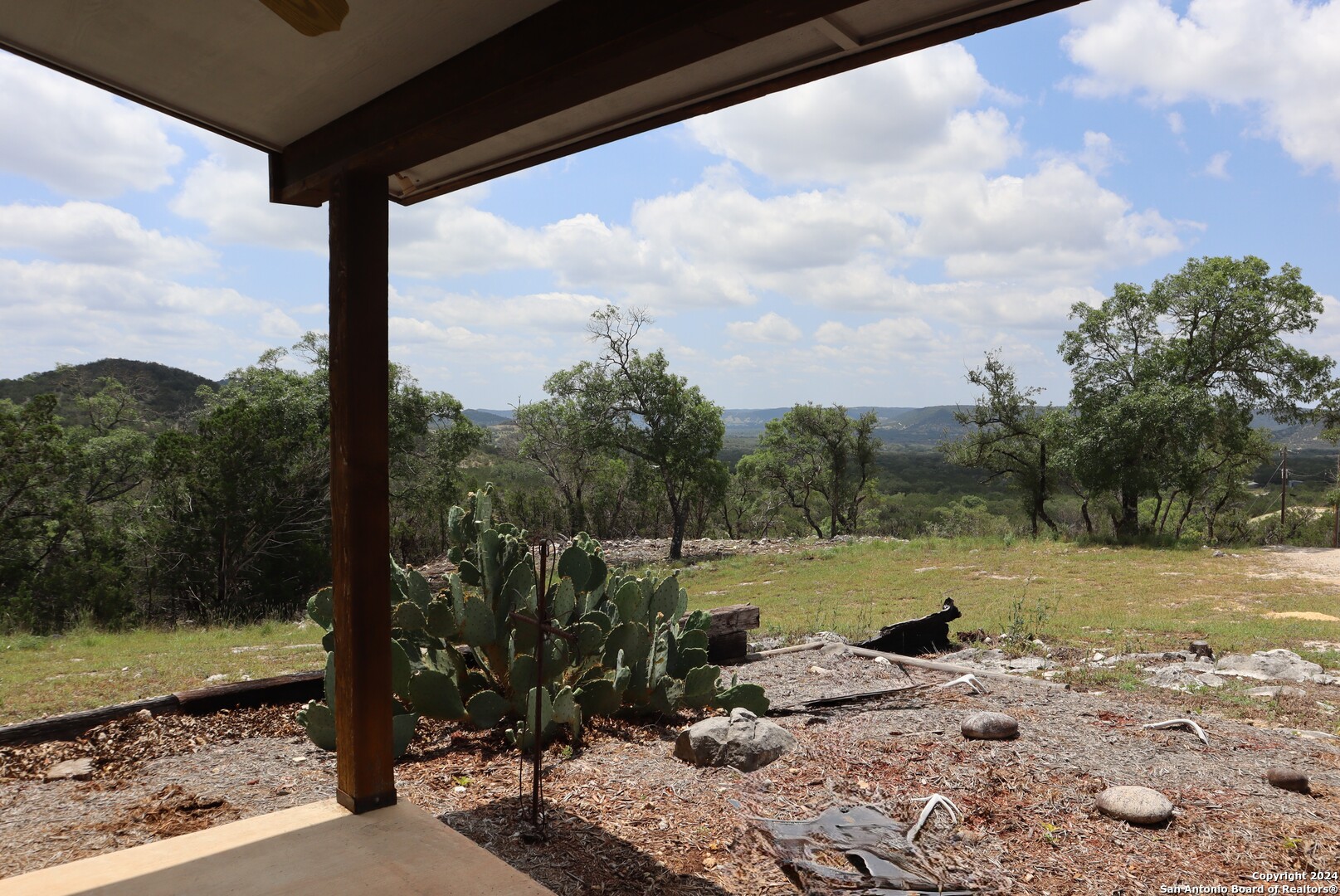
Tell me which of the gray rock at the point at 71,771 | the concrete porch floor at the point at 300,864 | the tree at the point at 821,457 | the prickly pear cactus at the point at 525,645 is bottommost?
the gray rock at the point at 71,771

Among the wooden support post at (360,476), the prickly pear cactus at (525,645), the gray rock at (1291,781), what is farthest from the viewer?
the prickly pear cactus at (525,645)

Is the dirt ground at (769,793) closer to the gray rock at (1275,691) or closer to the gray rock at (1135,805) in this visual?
the gray rock at (1135,805)

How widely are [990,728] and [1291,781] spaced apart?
3.81 ft

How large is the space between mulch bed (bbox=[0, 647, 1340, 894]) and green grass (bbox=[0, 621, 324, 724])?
1.35m

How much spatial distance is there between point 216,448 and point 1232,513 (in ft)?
78.3

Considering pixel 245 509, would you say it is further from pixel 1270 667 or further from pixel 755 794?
pixel 1270 667

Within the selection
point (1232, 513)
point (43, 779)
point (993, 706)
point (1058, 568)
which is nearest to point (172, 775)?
point (43, 779)

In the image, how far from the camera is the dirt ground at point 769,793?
8.54 feet

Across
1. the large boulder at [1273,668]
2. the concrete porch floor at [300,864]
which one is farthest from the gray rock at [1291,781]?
the concrete porch floor at [300,864]

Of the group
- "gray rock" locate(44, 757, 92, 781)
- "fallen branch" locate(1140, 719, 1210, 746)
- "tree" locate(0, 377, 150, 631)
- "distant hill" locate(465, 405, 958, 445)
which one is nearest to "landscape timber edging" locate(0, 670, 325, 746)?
"gray rock" locate(44, 757, 92, 781)

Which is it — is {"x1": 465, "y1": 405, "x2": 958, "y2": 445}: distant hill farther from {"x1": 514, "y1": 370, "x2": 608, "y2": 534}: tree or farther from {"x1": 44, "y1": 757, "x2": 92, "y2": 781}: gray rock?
{"x1": 44, "y1": 757, "x2": 92, "y2": 781}: gray rock

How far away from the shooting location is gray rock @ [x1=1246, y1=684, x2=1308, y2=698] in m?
5.02

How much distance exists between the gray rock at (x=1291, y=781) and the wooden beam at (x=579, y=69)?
11.1ft

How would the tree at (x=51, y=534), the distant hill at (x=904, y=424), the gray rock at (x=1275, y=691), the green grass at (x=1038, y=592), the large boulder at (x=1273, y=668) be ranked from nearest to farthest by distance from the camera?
the gray rock at (x=1275, y=691) < the large boulder at (x=1273, y=668) < the green grass at (x=1038, y=592) < the tree at (x=51, y=534) < the distant hill at (x=904, y=424)
